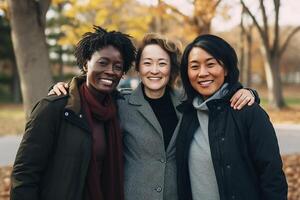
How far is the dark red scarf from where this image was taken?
307cm

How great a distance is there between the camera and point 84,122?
9.68ft

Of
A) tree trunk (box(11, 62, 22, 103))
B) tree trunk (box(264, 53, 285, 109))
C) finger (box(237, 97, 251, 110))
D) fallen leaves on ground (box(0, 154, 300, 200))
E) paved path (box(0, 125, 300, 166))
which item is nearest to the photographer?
finger (box(237, 97, 251, 110))

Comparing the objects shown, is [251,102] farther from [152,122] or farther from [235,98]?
[152,122]

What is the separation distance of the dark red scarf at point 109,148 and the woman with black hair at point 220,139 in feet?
1.49

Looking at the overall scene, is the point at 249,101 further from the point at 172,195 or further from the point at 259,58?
the point at 259,58

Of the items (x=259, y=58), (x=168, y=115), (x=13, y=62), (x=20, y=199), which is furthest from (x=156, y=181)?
(x=259, y=58)

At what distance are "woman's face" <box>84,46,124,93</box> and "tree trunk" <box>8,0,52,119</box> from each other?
10.0 ft

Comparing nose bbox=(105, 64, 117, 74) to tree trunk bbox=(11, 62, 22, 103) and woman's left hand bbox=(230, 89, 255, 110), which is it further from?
tree trunk bbox=(11, 62, 22, 103)

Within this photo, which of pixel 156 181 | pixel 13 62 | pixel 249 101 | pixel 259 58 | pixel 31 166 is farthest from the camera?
pixel 259 58

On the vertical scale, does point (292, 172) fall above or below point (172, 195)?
below

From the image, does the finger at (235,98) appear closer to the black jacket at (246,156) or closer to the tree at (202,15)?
the black jacket at (246,156)

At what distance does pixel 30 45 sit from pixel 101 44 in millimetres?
3076

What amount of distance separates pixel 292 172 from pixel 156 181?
4.70 m

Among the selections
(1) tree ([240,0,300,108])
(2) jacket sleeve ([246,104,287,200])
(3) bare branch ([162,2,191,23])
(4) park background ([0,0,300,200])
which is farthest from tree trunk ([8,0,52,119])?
(1) tree ([240,0,300,108])
